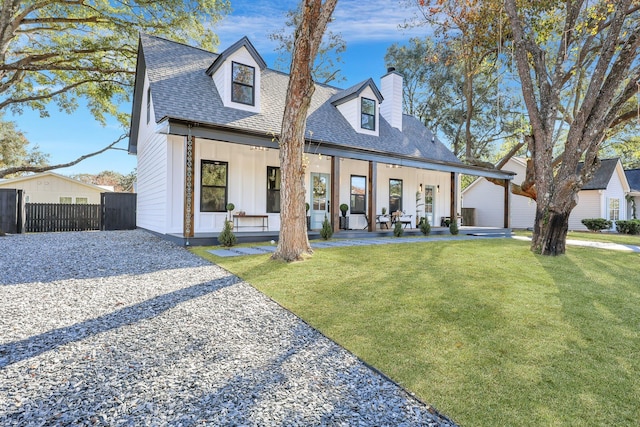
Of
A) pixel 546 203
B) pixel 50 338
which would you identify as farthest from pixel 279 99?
pixel 50 338

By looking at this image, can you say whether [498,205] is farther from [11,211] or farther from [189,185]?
[11,211]

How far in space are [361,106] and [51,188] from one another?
22516 millimetres

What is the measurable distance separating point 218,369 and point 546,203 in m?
8.57

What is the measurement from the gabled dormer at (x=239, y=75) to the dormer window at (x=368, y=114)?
4.56m

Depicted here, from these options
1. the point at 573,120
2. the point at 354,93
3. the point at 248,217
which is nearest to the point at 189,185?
the point at 248,217

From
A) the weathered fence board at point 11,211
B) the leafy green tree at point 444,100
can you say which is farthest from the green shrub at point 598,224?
the weathered fence board at point 11,211

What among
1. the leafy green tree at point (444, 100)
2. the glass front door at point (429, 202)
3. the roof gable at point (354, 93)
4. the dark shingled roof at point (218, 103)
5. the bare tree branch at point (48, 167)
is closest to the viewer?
the dark shingled roof at point (218, 103)

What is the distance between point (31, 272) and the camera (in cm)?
565

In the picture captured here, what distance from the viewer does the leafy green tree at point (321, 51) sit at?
859 inches

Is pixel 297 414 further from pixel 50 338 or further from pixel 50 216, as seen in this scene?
pixel 50 216

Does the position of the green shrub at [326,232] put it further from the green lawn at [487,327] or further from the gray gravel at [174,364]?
the gray gravel at [174,364]

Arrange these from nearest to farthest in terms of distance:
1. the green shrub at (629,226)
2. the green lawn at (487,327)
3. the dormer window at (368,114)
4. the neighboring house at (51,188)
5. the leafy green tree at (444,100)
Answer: the green lawn at (487,327)
the dormer window at (368,114)
the green shrub at (629,226)
the neighboring house at (51,188)
the leafy green tree at (444,100)

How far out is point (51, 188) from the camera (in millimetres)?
22953

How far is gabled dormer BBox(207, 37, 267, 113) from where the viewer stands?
1068 cm
